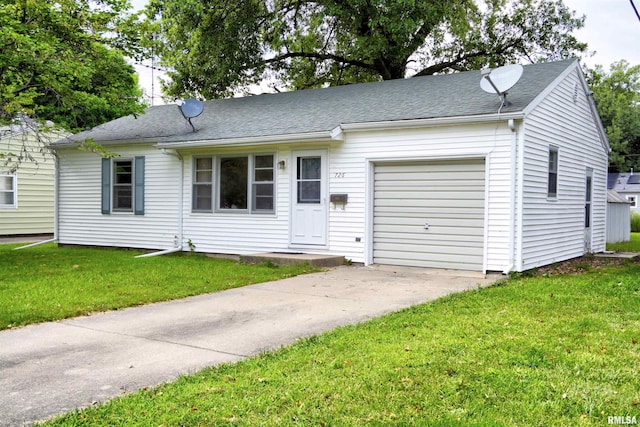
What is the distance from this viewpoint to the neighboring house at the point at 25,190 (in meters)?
18.9

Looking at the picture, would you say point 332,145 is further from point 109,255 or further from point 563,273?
point 109,255

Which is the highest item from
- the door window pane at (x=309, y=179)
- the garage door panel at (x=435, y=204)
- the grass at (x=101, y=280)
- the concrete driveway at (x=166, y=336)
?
the door window pane at (x=309, y=179)

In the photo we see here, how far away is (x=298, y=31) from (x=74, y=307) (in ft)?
55.5

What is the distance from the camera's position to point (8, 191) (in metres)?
19.0

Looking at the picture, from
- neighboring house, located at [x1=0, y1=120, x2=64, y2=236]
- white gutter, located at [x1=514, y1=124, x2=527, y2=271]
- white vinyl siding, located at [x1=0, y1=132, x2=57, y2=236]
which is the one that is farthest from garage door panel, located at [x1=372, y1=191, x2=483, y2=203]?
white vinyl siding, located at [x1=0, y1=132, x2=57, y2=236]

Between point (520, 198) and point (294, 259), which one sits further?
point (294, 259)

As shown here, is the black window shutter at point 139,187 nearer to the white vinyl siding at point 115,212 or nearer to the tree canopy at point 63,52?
the white vinyl siding at point 115,212

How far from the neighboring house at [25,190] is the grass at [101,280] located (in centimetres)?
730

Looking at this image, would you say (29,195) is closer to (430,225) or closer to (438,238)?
(430,225)

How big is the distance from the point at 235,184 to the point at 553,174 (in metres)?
6.78

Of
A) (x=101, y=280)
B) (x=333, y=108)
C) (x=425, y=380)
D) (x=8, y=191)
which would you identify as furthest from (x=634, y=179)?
(x=425, y=380)
